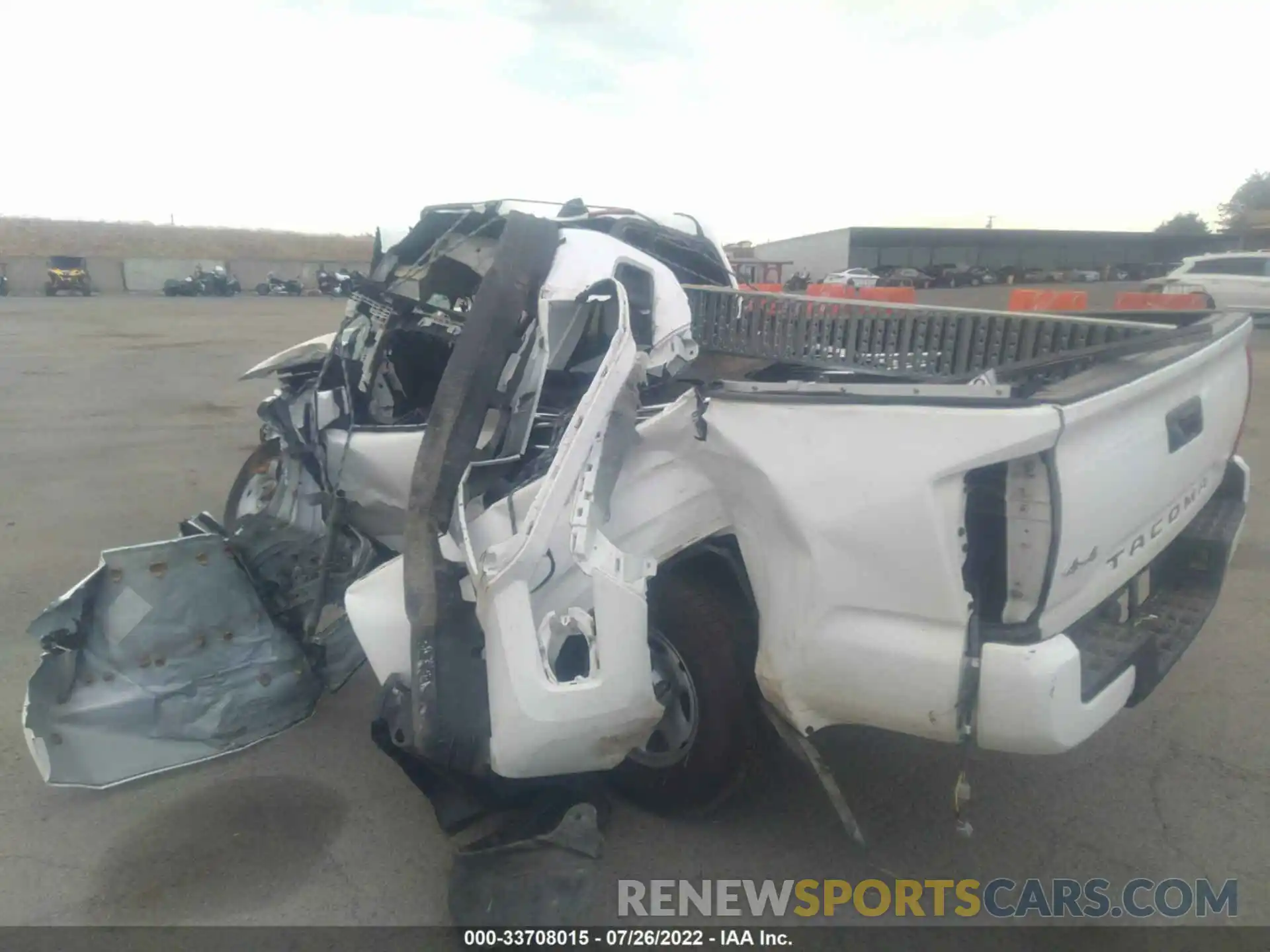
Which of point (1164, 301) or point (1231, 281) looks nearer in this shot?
point (1164, 301)

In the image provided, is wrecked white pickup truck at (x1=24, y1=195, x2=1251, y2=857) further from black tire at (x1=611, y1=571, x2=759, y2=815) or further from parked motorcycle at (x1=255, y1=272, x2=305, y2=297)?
parked motorcycle at (x1=255, y1=272, x2=305, y2=297)

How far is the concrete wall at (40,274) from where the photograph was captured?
38.6 m

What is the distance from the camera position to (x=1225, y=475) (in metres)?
3.34

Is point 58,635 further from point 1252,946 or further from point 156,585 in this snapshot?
point 1252,946

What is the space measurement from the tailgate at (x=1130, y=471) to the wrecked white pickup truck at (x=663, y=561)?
1cm

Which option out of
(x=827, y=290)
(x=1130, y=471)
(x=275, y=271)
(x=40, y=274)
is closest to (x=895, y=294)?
(x=827, y=290)

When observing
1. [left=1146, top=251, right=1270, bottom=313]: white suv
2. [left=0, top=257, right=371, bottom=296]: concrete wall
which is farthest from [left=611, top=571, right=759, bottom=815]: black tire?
[left=0, top=257, right=371, bottom=296]: concrete wall

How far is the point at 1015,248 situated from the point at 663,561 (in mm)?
54005

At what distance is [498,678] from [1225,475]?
2776 mm

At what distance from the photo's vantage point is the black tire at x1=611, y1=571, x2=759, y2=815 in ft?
8.55

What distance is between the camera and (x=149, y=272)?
41469 mm

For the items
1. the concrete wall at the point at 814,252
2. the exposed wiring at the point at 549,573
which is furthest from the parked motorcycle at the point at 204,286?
the exposed wiring at the point at 549,573

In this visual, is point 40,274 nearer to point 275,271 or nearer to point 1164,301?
point 275,271

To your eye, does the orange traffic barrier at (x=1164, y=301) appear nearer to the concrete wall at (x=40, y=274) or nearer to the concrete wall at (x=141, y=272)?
the concrete wall at (x=141, y=272)
